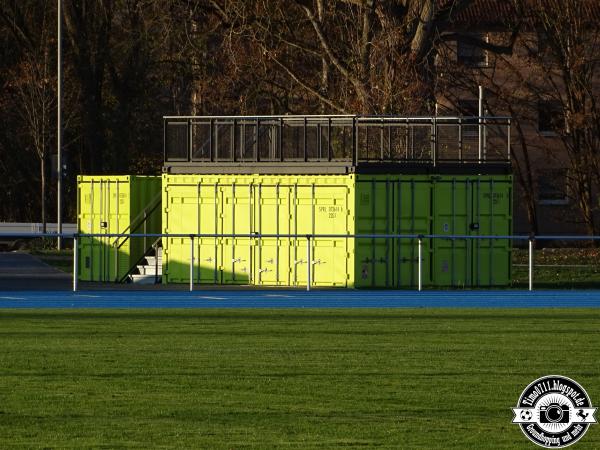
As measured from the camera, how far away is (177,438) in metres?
12.4

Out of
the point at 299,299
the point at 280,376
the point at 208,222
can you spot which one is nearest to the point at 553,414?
the point at 280,376

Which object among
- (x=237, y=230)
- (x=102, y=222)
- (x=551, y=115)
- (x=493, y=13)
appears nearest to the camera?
(x=237, y=230)

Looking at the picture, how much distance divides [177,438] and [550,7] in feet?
135

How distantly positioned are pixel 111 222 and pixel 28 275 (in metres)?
2.39

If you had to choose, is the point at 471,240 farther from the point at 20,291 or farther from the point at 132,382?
the point at 132,382

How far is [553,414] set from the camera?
39.0ft

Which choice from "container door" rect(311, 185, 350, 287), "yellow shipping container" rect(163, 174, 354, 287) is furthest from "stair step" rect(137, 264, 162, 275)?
"container door" rect(311, 185, 350, 287)

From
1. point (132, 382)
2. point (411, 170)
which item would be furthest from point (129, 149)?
point (132, 382)

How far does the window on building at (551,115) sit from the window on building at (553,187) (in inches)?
62.6

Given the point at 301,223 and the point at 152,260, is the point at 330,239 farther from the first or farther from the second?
the point at 152,260

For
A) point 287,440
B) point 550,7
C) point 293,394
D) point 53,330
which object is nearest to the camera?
point 287,440

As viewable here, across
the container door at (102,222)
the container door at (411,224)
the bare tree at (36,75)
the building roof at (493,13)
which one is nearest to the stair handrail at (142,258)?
the container door at (102,222)

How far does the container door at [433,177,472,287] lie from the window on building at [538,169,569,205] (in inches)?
897

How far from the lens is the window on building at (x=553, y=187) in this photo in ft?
191
